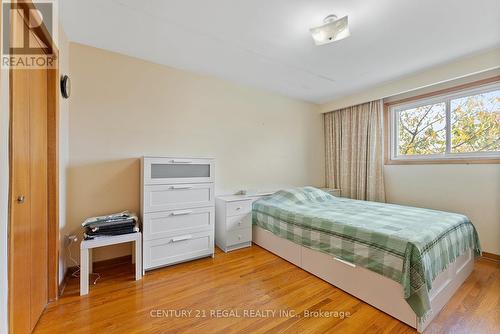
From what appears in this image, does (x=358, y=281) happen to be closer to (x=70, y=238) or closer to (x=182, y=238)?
(x=182, y=238)

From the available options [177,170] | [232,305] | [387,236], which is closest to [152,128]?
[177,170]

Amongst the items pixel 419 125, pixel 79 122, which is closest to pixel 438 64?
pixel 419 125

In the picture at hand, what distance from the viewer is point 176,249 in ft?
7.48

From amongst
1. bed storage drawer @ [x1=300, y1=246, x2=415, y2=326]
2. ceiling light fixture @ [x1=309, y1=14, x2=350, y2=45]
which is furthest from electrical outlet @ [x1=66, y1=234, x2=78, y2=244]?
ceiling light fixture @ [x1=309, y1=14, x2=350, y2=45]

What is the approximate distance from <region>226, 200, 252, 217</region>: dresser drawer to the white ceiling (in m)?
1.76

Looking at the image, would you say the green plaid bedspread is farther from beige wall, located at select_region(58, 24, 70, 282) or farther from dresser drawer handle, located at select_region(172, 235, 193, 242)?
beige wall, located at select_region(58, 24, 70, 282)

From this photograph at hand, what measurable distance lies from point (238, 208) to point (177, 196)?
812mm

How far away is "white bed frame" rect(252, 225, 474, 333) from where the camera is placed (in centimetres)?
151

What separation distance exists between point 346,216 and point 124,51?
9.88ft

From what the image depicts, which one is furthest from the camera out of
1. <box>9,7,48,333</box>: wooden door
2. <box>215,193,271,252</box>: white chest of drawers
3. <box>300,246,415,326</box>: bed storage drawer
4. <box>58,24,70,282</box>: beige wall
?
<box>215,193,271,252</box>: white chest of drawers

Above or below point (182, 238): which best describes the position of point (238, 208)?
above

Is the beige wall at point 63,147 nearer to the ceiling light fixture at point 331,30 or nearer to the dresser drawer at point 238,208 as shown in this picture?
the dresser drawer at point 238,208

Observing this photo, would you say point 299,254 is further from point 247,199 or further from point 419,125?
point 419,125

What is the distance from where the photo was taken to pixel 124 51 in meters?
2.35
